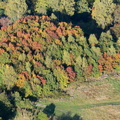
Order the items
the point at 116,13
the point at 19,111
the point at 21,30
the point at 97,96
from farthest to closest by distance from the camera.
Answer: the point at 116,13 < the point at 21,30 < the point at 97,96 < the point at 19,111

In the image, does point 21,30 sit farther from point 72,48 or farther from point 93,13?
point 93,13

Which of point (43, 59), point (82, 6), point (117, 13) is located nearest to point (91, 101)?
point (43, 59)

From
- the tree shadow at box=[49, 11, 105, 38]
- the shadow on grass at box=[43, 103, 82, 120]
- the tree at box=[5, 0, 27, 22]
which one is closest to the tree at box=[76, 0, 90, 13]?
the tree shadow at box=[49, 11, 105, 38]

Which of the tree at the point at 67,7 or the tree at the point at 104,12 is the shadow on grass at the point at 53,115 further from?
the tree at the point at 67,7

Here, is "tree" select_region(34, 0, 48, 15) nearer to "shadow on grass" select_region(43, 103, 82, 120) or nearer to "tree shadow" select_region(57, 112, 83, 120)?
"shadow on grass" select_region(43, 103, 82, 120)

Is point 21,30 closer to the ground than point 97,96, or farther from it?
farther from it

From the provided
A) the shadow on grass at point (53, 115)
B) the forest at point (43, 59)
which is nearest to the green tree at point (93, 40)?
the forest at point (43, 59)

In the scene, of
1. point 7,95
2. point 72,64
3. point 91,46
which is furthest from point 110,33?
point 7,95
